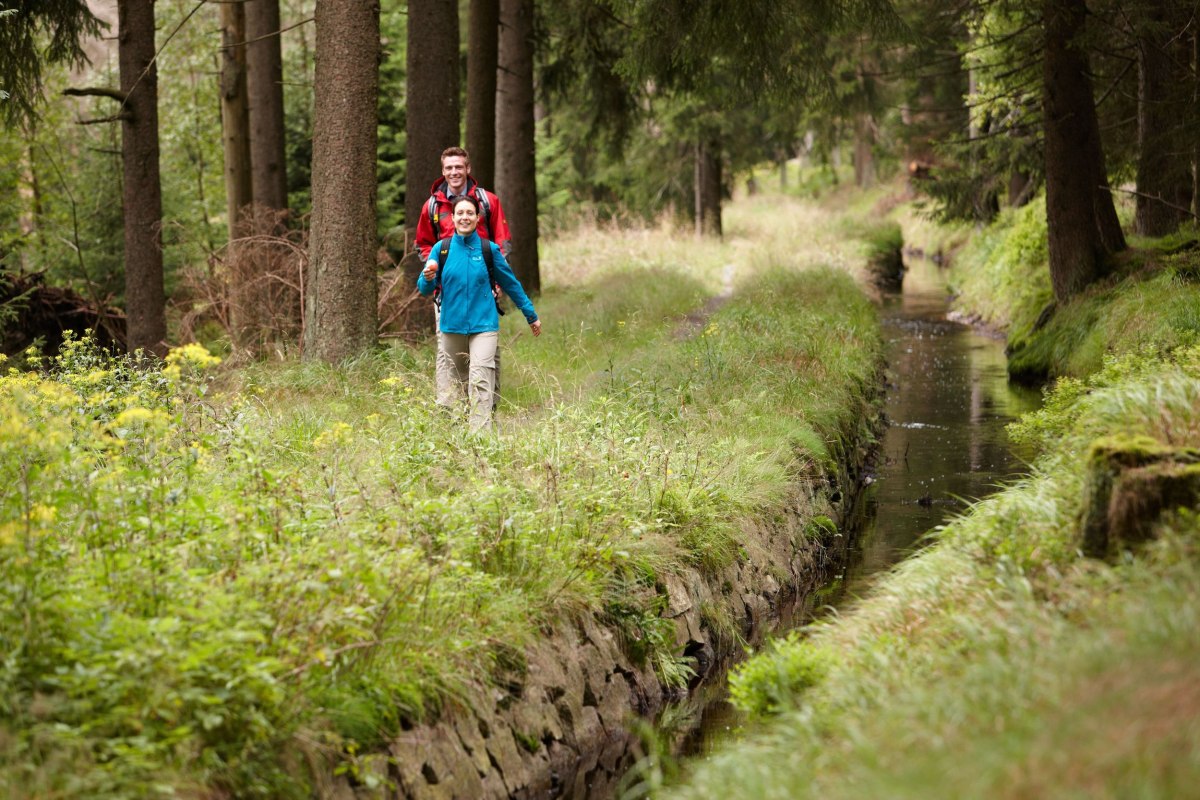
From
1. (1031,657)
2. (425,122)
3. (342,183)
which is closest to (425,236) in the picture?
(342,183)

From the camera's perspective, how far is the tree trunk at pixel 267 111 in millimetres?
17812

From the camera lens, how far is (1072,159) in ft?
53.8

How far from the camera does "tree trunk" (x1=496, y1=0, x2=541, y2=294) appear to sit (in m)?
18.8

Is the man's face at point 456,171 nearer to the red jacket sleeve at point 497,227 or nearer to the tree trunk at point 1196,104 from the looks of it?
the red jacket sleeve at point 497,227

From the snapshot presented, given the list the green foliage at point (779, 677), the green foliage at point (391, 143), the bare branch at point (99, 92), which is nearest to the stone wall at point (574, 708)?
the green foliage at point (779, 677)

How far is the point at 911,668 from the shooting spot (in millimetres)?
5168

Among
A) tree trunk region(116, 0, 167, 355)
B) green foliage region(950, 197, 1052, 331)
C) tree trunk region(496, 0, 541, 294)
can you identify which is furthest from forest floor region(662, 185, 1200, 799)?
green foliage region(950, 197, 1052, 331)

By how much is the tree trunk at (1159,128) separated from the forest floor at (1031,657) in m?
8.32

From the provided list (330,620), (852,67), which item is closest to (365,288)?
(330,620)

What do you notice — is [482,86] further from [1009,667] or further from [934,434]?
[1009,667]

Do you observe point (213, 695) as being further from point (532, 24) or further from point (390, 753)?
point (532, 24)

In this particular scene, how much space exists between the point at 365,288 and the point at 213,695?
716 centimetres

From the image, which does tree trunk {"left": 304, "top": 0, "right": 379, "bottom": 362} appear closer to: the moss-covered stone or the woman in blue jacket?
the woman in blue jacket

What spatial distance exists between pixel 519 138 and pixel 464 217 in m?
10.2
